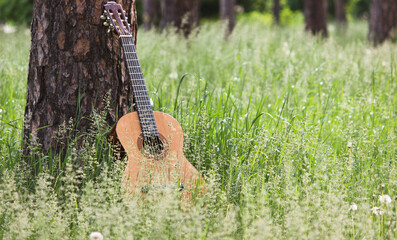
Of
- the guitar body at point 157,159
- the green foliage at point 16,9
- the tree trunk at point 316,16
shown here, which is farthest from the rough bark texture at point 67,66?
the green foliage at point 16,9

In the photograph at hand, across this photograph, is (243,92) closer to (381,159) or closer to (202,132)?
(202,132)

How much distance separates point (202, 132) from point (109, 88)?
69 centimetres

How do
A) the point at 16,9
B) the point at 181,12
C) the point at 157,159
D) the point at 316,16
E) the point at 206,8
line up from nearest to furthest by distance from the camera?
the point at 157,159, the point at 181,12, the point at 316,16, the point at 16,9, the point at 206,8

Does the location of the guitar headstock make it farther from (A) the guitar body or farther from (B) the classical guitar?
(A) the guitar body

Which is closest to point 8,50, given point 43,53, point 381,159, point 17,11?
point 43,53

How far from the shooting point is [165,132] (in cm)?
282

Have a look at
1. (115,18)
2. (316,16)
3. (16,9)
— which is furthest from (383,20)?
(16,9)

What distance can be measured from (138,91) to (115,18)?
1.59ft

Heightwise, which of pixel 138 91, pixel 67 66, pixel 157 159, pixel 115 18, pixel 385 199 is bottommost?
pixel 385 199

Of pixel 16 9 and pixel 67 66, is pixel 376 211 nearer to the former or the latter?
pixel 67 66

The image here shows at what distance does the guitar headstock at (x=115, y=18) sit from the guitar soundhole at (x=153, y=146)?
71cm

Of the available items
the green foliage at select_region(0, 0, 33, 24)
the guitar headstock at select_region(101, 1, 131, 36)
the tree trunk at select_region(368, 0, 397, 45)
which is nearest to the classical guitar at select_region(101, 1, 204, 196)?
the guitar headstock at select_region(101, 1, 131, 36)

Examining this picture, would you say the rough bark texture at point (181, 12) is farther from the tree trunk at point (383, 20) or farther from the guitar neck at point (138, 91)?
the guitar neck at point (138, 91)

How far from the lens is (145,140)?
2.70 m
